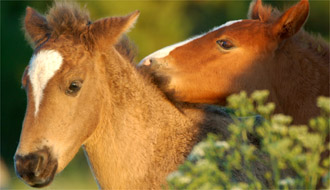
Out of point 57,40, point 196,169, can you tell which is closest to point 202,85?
point 57,40

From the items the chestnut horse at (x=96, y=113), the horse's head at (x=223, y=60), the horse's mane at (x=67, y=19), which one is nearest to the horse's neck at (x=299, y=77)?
the horse's head at (x=223, y=60)

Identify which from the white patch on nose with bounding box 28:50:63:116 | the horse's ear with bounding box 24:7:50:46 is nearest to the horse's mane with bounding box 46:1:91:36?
the horse's ear with bounding box 24:7:50:46

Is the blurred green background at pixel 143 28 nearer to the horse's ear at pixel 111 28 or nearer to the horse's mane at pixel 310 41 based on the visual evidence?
the horse's mane at pixel 310 41

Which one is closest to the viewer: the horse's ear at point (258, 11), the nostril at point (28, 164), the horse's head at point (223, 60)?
the nostril at point (28, 164)

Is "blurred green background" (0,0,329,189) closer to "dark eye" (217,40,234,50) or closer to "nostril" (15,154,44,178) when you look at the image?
"dark eye" (217,40,234,50)

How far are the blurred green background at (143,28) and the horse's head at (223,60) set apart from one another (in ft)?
36.1

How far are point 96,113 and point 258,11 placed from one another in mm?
2036

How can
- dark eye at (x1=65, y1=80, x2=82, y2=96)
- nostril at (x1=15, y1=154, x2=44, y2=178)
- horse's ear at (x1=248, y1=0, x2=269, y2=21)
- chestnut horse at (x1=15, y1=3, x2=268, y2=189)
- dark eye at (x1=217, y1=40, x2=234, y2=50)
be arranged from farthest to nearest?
horse's ear at (x1=248, y1=0, x2=269, y2=21) → dark eye at (x1=217, y1=40, x2=234, y2=50) → dark eye at (x1=65, y1=80, x2=82, y2=96) → chestnut horse at (x1=15, y1=3, x2=268, y2=189) → nostril at (x1=15, y1=154, x2=44, y2=178)

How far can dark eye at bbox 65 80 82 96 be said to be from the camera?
461 cm

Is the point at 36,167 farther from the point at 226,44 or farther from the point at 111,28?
the point at 226,44

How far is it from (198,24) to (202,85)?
12131 millimetres

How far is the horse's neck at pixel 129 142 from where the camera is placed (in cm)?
486

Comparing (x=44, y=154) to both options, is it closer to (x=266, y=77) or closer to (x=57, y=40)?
(x=57, y=40)

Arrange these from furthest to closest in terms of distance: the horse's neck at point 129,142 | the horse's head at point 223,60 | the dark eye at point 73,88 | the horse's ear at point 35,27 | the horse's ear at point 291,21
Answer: the horse's head at point 223,60 < the horse's ear at point 291,21 < the horse's ear at point 35,27 < the horse's neck at point 129,142 < the dark eye at point 73,88
